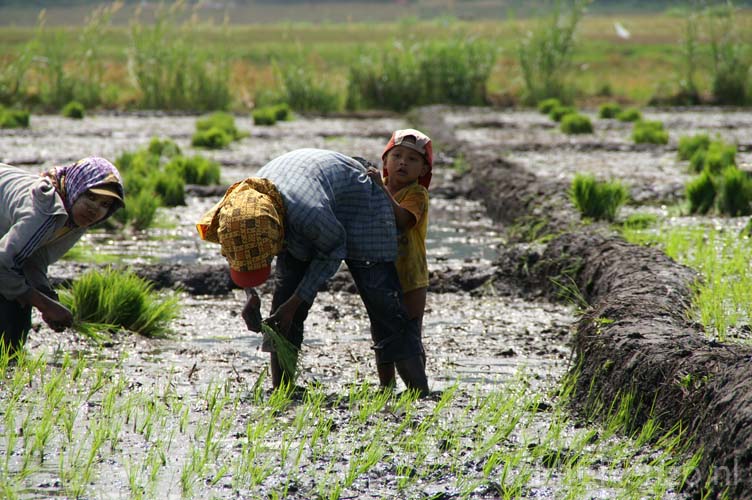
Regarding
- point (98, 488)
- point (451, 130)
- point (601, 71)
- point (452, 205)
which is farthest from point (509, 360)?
point (601, 71)

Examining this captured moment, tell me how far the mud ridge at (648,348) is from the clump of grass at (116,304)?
210 cm

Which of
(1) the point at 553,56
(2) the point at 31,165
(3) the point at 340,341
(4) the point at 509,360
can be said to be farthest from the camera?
(1) the point at 553,56

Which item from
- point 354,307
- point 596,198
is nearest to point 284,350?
point 354,307

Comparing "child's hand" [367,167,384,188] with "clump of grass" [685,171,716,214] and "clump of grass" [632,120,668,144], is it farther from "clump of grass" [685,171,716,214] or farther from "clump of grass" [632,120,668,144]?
"clump of grass" [632,120,668,144]

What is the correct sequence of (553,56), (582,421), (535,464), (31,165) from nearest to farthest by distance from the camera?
(535,464) < (582,421) < (31,165) < (553,56)

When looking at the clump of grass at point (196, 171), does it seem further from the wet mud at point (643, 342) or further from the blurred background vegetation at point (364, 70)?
the blurred background vegetation at point (364, 70)

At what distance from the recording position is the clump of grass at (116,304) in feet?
17.7

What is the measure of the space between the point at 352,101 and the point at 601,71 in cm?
1561

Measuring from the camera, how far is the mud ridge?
3318 mm

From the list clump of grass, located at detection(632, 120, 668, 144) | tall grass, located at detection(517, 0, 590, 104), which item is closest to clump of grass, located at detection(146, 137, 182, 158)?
clump of grass, located at detection(632, 120, 668, 144)

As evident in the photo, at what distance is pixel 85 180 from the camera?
429 cm

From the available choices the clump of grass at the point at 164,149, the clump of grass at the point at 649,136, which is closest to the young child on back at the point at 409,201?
the clump of grass at the point at 164,149

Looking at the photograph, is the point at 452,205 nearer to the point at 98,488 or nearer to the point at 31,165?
the point at 31,165

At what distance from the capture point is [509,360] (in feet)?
16.8
